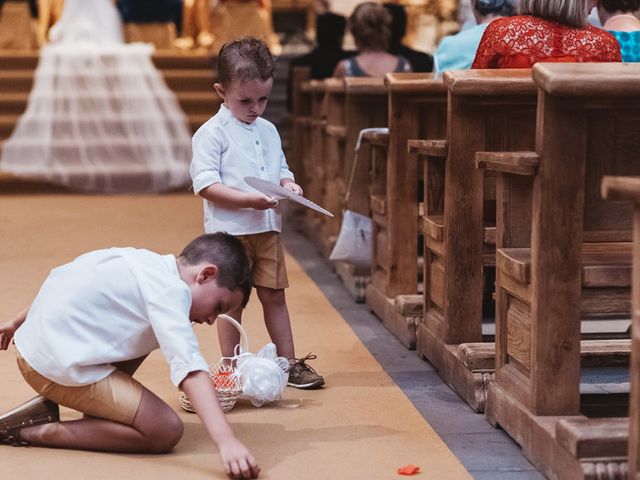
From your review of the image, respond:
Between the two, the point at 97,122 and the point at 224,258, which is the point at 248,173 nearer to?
the point at 224,258

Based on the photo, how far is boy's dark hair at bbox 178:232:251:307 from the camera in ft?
8.62

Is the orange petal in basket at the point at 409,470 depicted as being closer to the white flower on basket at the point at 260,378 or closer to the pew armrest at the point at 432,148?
the white flower on basket at the point at 260,378

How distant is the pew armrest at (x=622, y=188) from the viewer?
6.75ft

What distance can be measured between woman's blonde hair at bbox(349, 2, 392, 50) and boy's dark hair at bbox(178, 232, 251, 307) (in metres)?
3.27

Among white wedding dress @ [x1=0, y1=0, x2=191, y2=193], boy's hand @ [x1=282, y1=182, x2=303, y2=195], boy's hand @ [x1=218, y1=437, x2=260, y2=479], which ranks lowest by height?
white wedding dress @ [x1=0, y1=0, x2=191, y2=193]

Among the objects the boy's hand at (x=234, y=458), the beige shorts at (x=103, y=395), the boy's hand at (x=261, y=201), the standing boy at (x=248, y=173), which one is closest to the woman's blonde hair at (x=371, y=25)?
the standing boy at (x=248, y=173)

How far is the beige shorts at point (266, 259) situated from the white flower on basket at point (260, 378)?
0.96 feet

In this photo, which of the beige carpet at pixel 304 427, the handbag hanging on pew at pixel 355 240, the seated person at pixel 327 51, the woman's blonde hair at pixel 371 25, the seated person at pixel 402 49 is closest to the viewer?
the beige carpet at pixel 304 427

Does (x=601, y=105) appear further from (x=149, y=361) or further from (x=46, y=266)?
(x=46, y=266)

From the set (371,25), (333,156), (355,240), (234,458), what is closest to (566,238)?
(234,458)

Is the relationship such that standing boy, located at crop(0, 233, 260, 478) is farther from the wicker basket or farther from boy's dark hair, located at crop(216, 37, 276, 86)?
boy's dark hair, located at crop(216, 37, 276, 86)

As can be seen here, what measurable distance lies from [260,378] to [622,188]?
4.39 feet

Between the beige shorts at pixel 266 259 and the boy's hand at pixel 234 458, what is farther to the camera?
the beige shorts at pixel 266 259

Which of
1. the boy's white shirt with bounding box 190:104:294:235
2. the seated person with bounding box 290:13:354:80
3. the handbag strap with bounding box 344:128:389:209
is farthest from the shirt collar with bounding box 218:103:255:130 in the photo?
the seated person with bounding box 290:13:354:80
